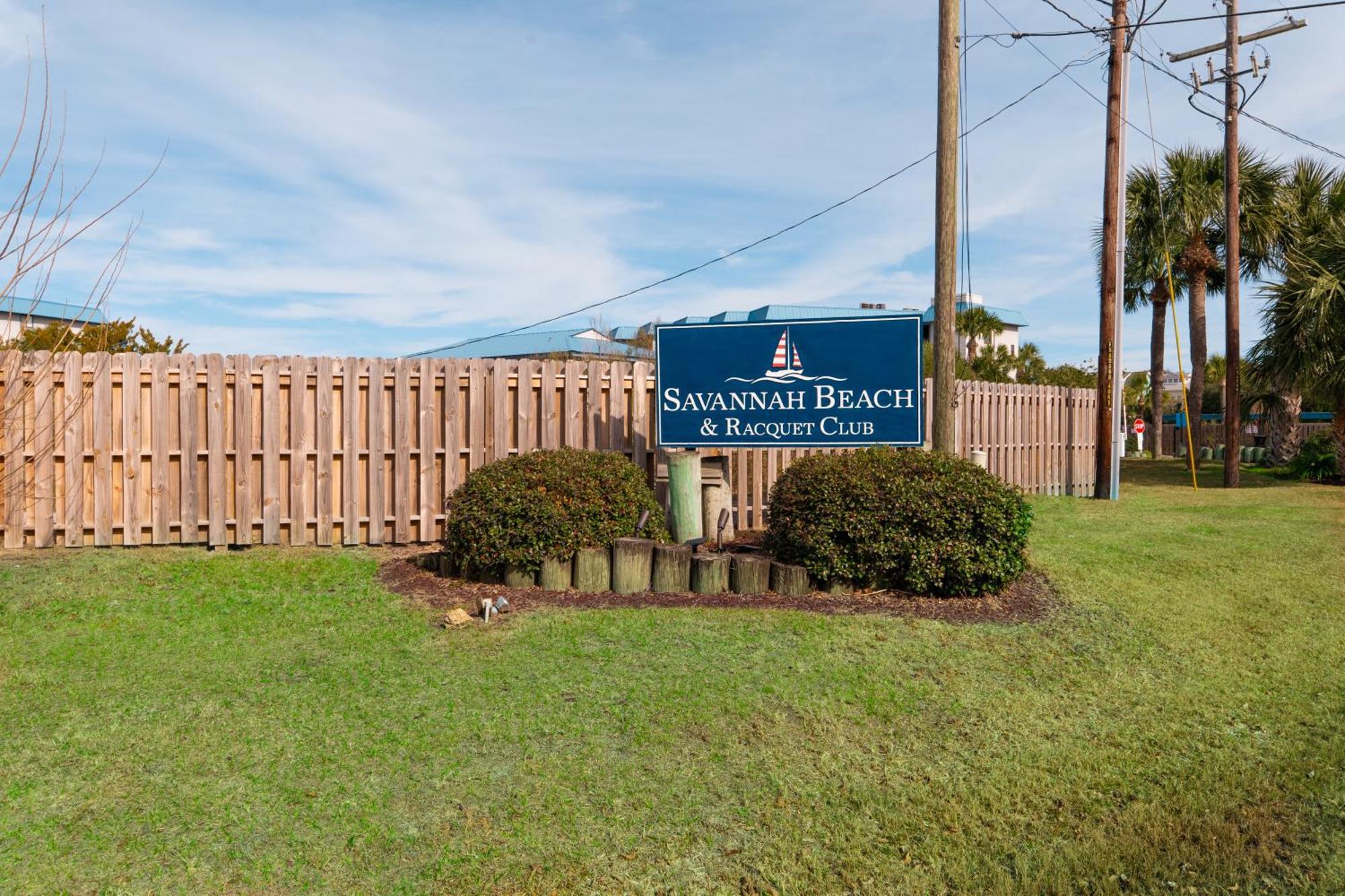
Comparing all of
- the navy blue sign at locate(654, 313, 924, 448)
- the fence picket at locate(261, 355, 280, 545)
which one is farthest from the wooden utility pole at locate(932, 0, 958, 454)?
the fence picket at locate(261, 355, 280, 545)

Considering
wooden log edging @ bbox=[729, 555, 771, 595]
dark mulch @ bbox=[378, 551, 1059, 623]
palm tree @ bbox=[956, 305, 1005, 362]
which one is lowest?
dark mulch @ bbox=[378, 551, 1059, 623]

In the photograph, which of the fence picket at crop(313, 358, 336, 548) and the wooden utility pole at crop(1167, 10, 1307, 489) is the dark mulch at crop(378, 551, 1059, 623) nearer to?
the fence picket at crop(313, 358, 336, 548)

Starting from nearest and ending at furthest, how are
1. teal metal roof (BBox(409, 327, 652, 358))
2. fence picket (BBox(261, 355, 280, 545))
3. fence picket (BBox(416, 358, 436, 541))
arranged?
fence picket (BBox(261, 355, 280, 545))
fence picket (BBox(416, 358, 436, 541))
teal metal roof (BBox(409, 327, 652, 358))

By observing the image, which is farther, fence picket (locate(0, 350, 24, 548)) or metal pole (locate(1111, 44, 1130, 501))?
metal pole (locate(1111, 44, 1130, 501))

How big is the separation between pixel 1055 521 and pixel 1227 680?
671 centimetres

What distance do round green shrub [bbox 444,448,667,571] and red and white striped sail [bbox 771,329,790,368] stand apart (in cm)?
216

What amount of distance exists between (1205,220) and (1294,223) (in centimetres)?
433

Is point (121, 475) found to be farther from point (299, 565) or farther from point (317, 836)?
point (317, 836)

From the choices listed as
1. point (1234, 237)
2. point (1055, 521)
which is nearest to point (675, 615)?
point (1055, 521)

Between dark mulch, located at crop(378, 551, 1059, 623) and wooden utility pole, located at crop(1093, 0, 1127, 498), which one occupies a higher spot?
wooden utility pole, located at crop(1093, 0, 1127, 498)

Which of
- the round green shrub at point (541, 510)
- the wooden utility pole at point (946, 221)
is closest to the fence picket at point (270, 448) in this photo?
the round green shrub at point (541, 510)

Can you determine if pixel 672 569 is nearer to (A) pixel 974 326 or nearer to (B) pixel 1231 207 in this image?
(B) pixel 1231 207

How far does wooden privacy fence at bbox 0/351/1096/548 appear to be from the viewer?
9.00 metres

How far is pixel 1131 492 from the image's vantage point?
17.1 metres
